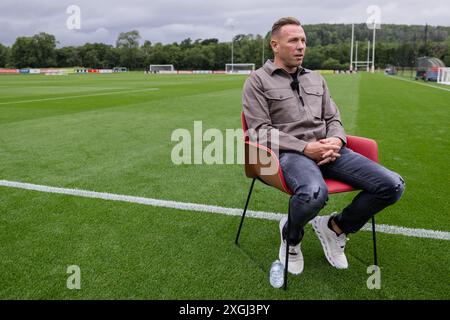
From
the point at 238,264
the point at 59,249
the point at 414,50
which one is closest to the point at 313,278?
the point at 238,264

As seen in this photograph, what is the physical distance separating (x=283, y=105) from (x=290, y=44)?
45 cm

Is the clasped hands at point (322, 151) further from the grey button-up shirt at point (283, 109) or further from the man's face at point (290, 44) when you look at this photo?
the man's face at point (290, 44)

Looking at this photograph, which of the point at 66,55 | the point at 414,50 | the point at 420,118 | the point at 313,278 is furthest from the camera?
the point at 66,55

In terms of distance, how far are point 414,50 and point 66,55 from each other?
74181 millimetres

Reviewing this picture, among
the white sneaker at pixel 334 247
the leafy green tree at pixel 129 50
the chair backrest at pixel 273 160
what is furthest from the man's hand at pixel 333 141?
the leafy green tree at pixel 129 50

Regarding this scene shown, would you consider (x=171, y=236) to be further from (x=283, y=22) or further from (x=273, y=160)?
(x=283, y=22)

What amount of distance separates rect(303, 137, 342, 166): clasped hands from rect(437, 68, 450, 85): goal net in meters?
31.9

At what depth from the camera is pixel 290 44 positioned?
3.05 meters

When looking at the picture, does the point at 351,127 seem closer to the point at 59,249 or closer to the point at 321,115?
the point at 321,115

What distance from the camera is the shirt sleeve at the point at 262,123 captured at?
293 cm

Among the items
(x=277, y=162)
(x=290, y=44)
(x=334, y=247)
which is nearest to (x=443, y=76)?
(x=290, y=44)

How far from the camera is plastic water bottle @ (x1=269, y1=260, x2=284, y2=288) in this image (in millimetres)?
2664

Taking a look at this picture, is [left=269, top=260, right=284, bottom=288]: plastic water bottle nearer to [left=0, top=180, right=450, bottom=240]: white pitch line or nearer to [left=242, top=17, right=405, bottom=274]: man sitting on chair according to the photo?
[left=242, top=17, right=405, bottom=274]: man sitting on chair

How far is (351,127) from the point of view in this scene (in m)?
8.86
